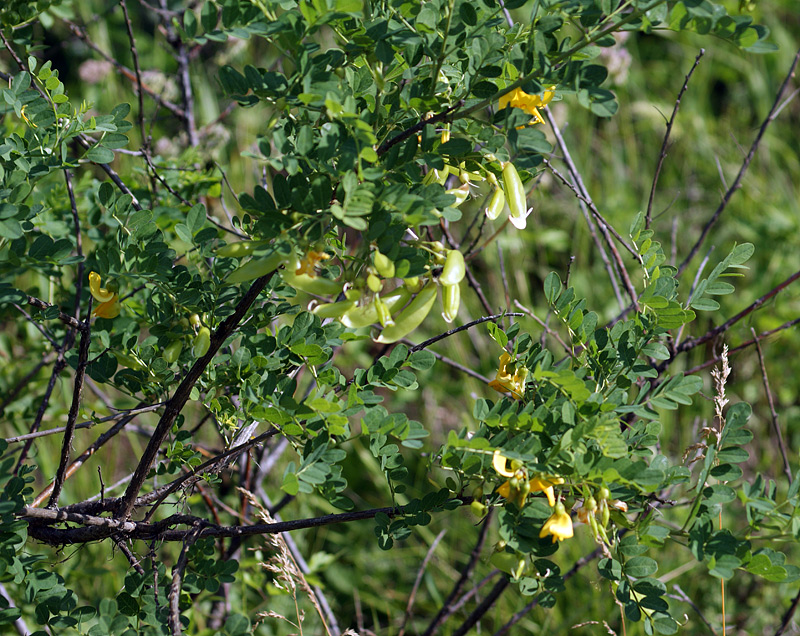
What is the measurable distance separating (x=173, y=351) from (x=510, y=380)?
0.37 metres

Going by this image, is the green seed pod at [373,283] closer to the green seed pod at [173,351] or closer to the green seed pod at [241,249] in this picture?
the green seed pod at [241,249]

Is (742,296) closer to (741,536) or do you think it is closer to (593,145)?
(593,145)

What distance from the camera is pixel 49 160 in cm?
76

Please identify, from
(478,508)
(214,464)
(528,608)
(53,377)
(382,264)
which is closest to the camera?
(382,264)

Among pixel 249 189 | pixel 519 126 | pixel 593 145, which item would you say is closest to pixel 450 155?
pixel 519 126

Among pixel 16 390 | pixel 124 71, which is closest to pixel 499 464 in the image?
pixel 16 390

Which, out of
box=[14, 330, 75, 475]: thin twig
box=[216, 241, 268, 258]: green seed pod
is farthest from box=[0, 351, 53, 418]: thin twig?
box=[216, 241, 268, 258]: green seed pod

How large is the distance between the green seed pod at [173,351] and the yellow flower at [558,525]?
44 cm

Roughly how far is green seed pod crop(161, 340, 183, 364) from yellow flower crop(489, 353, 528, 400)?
0.35m

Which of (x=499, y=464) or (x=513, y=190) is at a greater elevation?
(x=513, y=190)

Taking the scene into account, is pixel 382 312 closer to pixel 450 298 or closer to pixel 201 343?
pixel 450 298

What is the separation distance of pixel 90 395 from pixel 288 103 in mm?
1532

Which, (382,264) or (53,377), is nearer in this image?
(382,264)

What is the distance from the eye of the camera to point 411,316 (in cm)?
62
